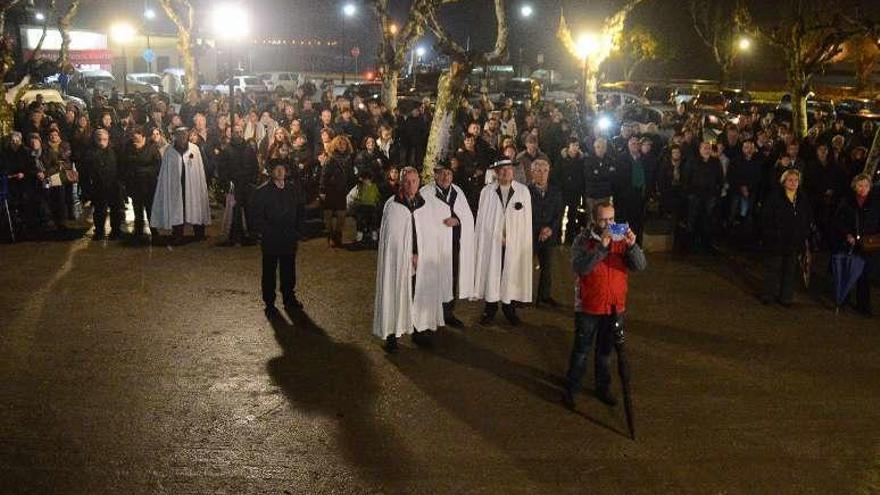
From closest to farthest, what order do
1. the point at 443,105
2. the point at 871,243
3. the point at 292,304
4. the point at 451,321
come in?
the point at 451,321
the point at 292,304
the point at 871,243
the point at 443,105

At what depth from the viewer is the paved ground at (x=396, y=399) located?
20.4 feet

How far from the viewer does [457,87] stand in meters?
16.0

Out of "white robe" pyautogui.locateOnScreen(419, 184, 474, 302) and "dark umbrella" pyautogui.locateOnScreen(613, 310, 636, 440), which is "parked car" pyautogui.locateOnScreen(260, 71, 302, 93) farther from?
"dark umbrella" pyautogui.locateOnScreen(613, 310, 636, 440)

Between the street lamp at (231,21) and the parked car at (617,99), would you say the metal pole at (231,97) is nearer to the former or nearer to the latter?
the street lamp at (231,21)

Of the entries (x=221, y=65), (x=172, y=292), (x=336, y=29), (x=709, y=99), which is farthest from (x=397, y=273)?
(x=336, y=29)

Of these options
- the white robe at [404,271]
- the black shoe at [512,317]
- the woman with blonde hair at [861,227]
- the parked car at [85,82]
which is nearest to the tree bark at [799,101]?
the woman with blonde hair at [861,227]

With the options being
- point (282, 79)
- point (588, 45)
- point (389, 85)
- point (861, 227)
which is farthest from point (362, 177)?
point (282, 79)

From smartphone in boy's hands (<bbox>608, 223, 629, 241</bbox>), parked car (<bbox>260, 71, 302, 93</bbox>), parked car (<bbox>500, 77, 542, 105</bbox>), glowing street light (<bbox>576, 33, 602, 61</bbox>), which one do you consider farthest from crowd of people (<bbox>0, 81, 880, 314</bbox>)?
parked car (<bbox>260, 71, 302, 93</bbox>)

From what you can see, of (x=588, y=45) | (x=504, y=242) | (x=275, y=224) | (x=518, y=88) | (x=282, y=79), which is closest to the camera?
(x=504, y=242)

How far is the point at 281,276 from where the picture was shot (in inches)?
410

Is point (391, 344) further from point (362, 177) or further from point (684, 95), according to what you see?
point (684, 95)

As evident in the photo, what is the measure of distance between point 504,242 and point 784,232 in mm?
3595

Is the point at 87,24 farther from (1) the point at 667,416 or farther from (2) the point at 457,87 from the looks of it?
(1) the point at 667,416

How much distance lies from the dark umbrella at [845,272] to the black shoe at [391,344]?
5.50 meters
